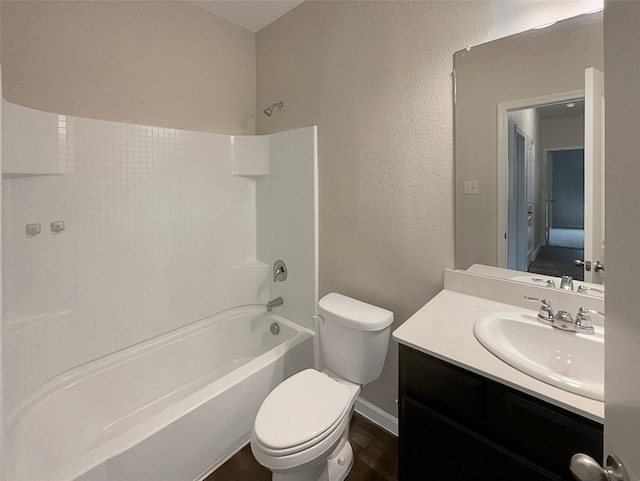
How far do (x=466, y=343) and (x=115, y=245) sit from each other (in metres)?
1.88

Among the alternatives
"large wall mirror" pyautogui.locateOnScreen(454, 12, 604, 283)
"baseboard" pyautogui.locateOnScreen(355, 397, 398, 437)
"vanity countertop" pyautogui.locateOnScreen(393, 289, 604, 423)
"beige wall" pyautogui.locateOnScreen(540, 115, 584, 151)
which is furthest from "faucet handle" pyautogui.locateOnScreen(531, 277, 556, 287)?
"baseboard" pyautogui.locateOnScreen(355, 397, 398, 437)

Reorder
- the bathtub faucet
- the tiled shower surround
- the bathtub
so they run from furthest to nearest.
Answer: the bathtub faucet, the tiled shower surround, the bathtub

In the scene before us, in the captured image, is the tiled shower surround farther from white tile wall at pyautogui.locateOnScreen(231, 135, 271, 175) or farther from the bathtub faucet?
the bathtub faucet

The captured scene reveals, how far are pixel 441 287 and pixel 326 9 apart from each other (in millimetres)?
1789

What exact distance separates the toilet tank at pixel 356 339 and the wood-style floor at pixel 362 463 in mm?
442

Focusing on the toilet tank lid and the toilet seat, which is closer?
the toilet seat

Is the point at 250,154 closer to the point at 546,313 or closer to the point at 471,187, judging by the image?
the point at 471,187

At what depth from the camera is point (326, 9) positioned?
6.11 ft

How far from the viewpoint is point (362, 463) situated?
1.56 m

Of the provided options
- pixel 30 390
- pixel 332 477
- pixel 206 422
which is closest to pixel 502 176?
pixel 332 477

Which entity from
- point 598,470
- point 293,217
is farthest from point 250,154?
point 598,470

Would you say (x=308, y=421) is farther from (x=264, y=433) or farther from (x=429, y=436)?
(x=429, y=436)

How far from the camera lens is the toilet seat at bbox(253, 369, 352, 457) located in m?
1.14

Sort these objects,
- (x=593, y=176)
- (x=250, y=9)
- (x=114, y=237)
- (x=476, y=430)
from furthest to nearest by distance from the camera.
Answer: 1. (x=250, y=9)
2. (x=114, y=237)
3. (x=593, y=176)
4. (x=476, y=430)
